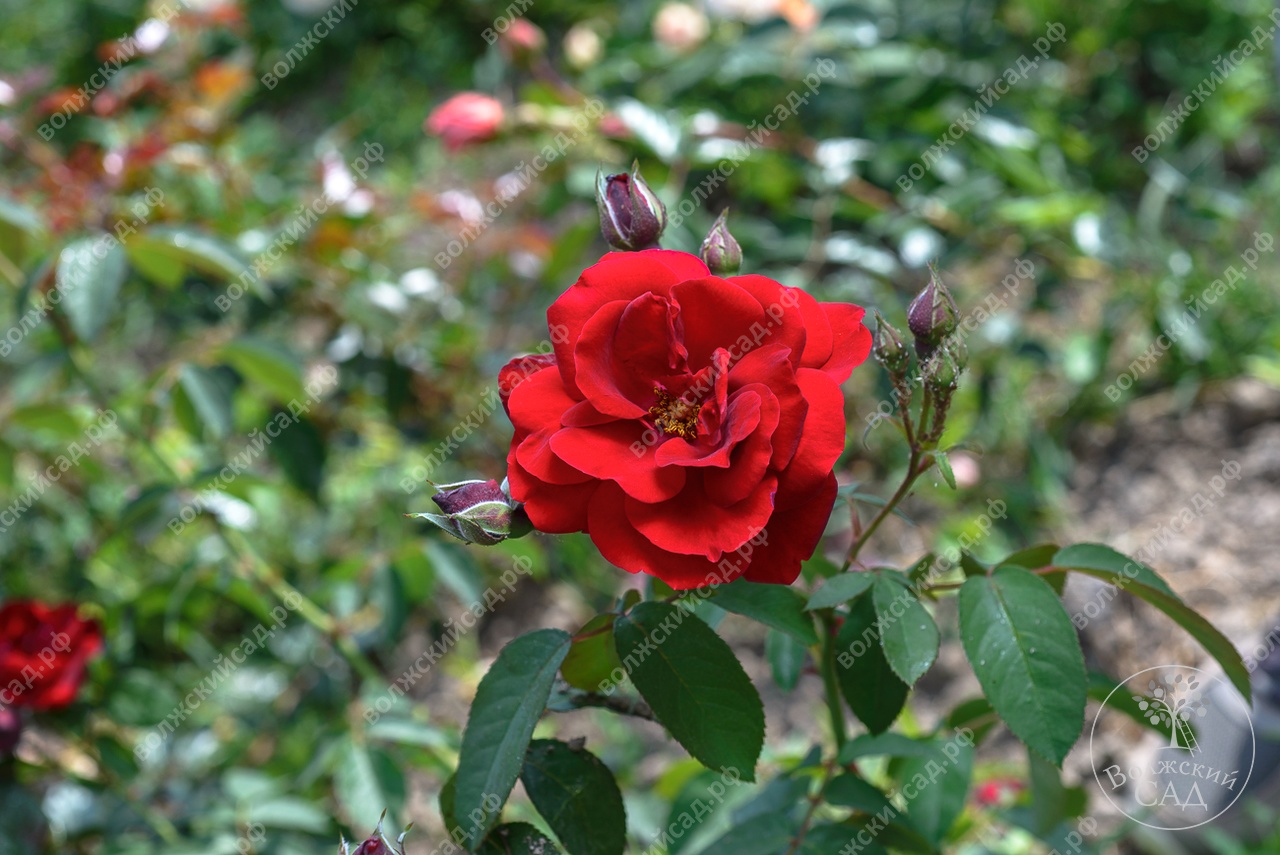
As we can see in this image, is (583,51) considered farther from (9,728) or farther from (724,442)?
(724,442)

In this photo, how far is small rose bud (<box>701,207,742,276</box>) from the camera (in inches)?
24.9

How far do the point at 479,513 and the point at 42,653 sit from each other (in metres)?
0.80

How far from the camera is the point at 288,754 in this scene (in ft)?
4.84

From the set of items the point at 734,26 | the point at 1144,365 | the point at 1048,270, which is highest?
the point at 734,26

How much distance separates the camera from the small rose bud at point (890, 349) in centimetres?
57

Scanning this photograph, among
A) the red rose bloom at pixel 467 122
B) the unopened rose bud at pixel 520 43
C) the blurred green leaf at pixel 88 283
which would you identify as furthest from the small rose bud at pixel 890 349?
the unopened rose bud at pixel 520 43

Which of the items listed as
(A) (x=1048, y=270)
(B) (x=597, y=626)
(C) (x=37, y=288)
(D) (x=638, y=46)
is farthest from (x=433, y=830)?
(D) (x=638, y=46)

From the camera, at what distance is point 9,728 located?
3.41 feet

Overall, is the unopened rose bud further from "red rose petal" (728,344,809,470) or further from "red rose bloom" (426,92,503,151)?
"red rose petal" (728,344,809,470)

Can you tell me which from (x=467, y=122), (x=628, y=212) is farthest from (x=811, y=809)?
(x=467, y=122)

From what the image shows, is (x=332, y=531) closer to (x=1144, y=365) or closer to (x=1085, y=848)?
(x=1085, y=848)

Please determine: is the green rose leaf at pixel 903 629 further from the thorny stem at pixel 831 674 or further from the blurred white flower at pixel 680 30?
the blurred white flower at pixel 680 30

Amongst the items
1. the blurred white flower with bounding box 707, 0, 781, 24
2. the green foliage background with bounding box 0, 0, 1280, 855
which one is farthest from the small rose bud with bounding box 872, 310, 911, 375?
the blurred white flower with bounding box 707, 0, 781, 24

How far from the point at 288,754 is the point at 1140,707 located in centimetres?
123
